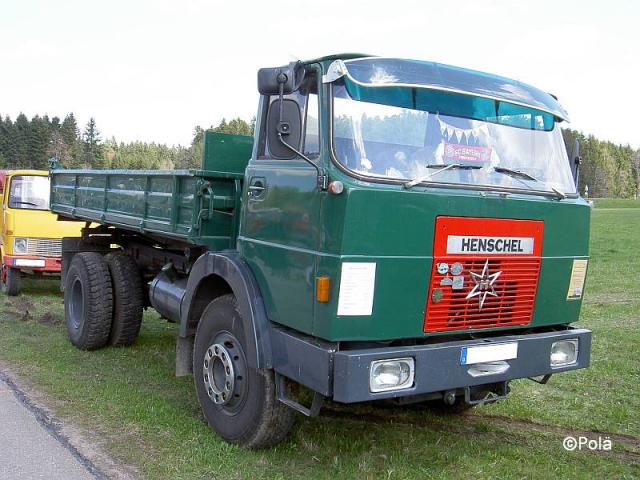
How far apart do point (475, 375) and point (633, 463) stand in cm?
135

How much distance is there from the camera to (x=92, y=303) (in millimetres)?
6863

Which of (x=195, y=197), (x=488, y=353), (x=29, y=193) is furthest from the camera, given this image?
(x=29, y=193)

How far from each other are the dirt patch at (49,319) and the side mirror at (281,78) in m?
5.89

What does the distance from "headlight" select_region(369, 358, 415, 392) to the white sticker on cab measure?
0.98ft

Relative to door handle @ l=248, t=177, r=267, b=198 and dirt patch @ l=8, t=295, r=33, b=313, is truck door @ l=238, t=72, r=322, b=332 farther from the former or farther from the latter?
dirt patch @ l=8, t=295, r=33, b=313

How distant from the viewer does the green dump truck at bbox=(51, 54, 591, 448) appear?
366 cm

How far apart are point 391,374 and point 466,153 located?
1429 mm

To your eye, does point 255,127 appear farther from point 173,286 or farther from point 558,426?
point 558,426

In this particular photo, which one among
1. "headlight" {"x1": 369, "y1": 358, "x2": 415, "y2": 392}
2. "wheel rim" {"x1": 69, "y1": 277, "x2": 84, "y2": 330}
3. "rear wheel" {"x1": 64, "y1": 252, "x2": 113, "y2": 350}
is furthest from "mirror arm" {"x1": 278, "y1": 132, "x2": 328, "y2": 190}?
"wheel rim" {"x1": 69, "y1": 277, "x2": 84, "y2": 330}

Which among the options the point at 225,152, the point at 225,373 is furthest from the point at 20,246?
the point at 225,373

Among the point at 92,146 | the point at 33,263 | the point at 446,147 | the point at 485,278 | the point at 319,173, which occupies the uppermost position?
the point at 92,146

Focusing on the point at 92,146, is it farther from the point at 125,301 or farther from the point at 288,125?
the point at 288,125

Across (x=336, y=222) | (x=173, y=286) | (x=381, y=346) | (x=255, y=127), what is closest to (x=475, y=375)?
(x=381, y=346)
